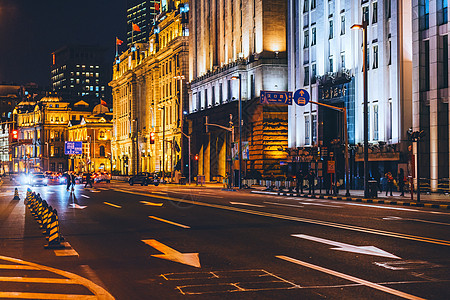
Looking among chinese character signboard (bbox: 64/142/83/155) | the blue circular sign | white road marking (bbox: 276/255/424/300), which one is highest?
the blue circular sign

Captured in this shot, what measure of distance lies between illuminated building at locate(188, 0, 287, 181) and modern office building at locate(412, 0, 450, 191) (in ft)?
59.2

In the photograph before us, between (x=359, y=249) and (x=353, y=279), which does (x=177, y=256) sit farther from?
(x=353, y=279)

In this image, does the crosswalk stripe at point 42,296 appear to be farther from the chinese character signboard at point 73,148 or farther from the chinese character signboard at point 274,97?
the chinese character signboard at point 73,148

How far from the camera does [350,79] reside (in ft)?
159

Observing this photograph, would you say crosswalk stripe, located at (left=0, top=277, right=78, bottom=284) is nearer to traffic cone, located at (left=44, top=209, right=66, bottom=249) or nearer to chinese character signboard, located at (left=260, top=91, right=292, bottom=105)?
traffic cone, located at (left=44, top=209, right=66, bottom=249)

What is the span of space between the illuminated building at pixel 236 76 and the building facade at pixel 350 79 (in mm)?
5808

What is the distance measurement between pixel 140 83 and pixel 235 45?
160 ft

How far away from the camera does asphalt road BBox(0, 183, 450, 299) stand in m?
8.70

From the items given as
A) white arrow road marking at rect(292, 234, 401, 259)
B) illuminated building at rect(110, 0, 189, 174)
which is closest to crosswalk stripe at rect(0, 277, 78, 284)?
white arrow road marking at rect(292, 234, 401, 259)

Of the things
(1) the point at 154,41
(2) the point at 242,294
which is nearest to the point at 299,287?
(2) the point at 242,294

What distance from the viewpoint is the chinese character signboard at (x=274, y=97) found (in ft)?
158

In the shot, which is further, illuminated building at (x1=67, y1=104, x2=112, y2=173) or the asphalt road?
illuminated building at (x1=67, y1=104, x2=112, y2=173)

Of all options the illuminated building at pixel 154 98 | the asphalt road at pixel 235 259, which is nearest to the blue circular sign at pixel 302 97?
Answer: the asphalt road at pixel 235 259

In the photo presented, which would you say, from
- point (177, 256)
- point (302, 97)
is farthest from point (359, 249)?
point (302, 97)
